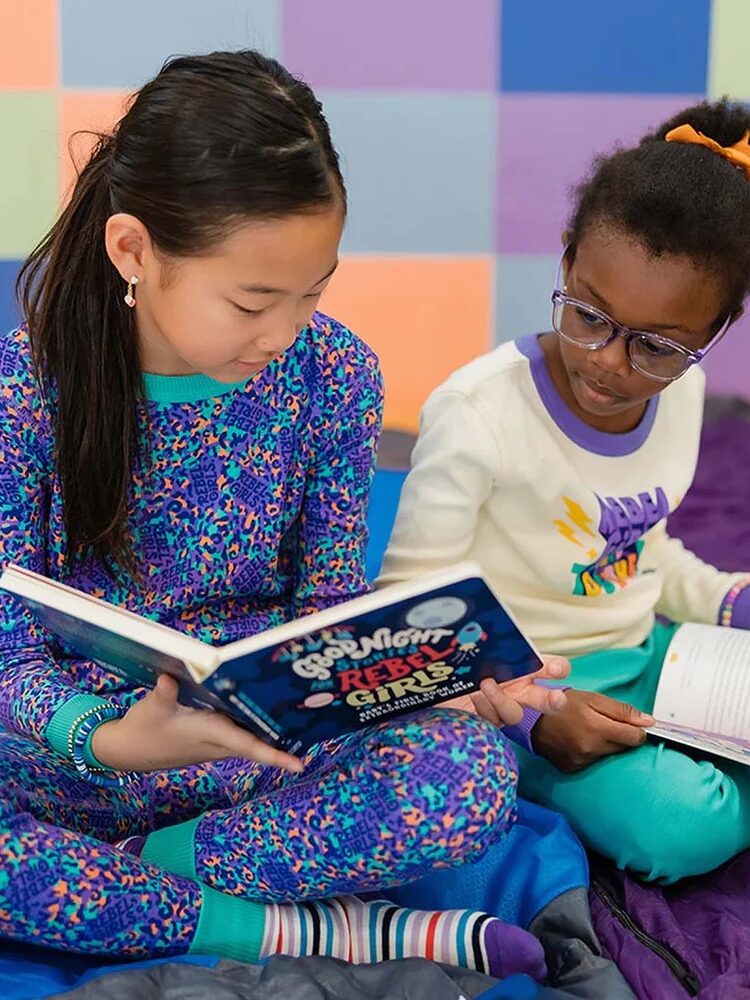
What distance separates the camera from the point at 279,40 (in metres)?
2.47

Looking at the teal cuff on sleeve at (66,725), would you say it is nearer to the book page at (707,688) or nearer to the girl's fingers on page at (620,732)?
the girl's fingers on page at (620,732)

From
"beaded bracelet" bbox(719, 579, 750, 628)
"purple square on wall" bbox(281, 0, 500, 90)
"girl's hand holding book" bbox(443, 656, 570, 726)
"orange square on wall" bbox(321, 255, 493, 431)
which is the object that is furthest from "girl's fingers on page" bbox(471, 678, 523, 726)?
"purple square on wall" bbox(281, 0, 500, 90)

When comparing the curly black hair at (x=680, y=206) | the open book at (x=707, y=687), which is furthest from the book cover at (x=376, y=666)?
the curly black hair at (x=680, y=206)

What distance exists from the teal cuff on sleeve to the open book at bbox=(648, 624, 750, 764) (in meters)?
0.57

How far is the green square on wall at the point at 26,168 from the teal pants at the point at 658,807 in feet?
5.31

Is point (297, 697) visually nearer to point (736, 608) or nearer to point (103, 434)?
point (103, 434)

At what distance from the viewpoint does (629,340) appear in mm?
1350

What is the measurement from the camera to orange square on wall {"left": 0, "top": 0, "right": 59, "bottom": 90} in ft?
7.98

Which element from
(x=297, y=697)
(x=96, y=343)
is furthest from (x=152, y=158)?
(x=297, y=697)

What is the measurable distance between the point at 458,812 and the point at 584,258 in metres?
0.61

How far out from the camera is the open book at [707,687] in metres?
1.39

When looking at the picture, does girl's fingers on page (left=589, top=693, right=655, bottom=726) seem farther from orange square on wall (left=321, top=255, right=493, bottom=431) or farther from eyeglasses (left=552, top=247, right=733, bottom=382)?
orange square on wall (left=321, top=255, right=493, bottom=431)

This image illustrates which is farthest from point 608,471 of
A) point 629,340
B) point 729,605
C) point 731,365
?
point 731,365

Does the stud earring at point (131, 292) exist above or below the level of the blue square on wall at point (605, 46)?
below
